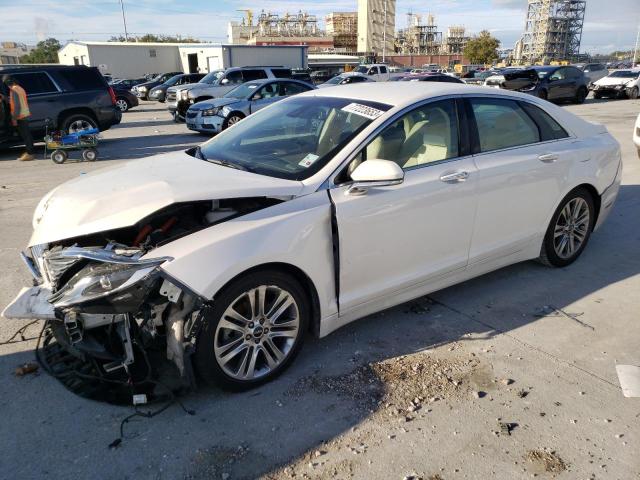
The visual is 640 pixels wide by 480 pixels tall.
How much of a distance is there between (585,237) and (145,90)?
3014 centimetres

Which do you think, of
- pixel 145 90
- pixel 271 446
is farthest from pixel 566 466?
pixel 145 90

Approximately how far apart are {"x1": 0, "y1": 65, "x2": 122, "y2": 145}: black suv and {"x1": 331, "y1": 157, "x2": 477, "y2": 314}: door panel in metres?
10.8

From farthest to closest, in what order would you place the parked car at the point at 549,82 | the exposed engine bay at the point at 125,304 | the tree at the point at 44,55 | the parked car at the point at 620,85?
the tree at the point at 44,55 < the parked car at the point at 620,85 < the parked car at the point at 549,82 < the exposed engine bay at the point at 125,304

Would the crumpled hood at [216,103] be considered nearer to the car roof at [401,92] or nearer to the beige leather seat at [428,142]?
the car roof at [401,92]

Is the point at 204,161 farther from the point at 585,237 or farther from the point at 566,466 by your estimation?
the point at 585,237

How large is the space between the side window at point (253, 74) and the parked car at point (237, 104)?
16.6 ft

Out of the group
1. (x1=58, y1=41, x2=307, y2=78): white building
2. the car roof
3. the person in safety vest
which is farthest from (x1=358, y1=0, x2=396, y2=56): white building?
the car roof

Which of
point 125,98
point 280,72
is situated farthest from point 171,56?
point 280,72

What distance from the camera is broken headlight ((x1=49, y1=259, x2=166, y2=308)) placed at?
266 centimetres

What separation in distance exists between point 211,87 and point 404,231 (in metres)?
15.9

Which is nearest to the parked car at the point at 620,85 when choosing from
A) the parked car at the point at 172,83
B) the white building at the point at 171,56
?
the parked car at the point at 172,83

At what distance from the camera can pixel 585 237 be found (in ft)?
16.6

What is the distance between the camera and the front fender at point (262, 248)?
107 inches

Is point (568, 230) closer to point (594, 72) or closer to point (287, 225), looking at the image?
point (287, 225)
